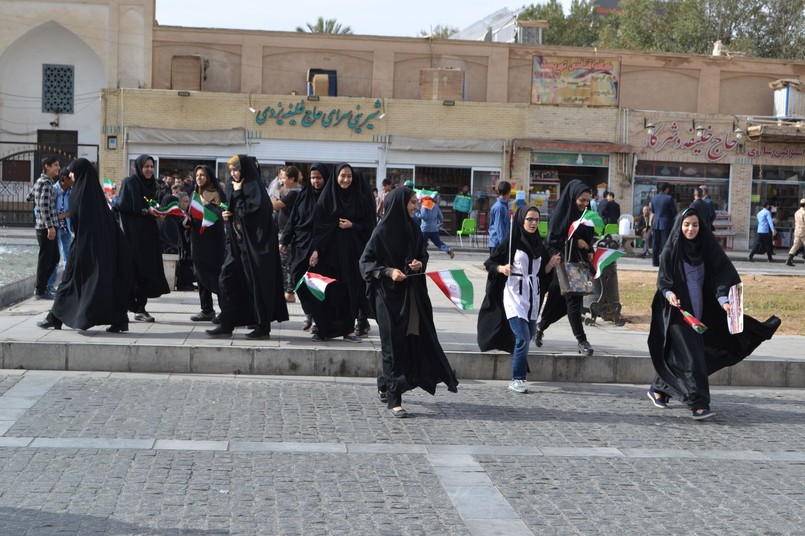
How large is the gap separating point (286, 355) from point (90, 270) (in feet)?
6.86

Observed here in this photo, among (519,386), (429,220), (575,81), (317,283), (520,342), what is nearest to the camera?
(520,342)

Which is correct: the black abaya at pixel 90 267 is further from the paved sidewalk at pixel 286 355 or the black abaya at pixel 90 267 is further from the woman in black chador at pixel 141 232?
the woman in black chador at pixel 141 232

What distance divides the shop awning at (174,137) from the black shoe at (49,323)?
2139 centimetres

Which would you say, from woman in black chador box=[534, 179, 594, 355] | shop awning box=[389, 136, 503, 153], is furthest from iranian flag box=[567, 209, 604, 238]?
shop awning box=[389, 136, 503, 153]

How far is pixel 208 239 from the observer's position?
34.7ft

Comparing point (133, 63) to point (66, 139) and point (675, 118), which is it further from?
point (675, 118)

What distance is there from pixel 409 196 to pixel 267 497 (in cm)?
297

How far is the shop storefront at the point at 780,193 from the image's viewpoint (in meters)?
33.3

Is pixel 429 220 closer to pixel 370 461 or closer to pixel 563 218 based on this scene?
pixel 563 218

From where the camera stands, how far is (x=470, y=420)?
300 inches

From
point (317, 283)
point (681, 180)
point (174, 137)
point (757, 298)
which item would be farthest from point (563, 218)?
point (681, 180)

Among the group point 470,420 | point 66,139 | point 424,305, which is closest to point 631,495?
point 470,420

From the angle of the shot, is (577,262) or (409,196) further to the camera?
(577,262)

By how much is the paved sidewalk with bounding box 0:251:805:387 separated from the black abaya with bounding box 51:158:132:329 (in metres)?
0.21
